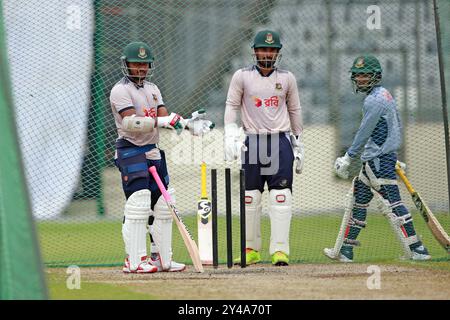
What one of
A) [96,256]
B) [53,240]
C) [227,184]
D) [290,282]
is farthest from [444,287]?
[53,240]

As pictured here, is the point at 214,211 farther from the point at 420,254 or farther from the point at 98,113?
the point at 98,113

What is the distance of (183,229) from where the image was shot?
8.88 m

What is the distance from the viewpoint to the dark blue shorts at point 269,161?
9.40 metres

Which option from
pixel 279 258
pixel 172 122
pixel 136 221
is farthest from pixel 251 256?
pixel 172 122

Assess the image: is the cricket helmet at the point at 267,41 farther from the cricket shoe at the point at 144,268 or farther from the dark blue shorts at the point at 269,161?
the cricket shoe at the point at 144,268

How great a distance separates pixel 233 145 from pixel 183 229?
2.88 ft

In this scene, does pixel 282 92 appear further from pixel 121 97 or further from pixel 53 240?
pixel 53 240

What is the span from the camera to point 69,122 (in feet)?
44.3

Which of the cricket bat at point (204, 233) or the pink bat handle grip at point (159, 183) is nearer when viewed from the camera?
the pink bat handle grip at point (159, 183)

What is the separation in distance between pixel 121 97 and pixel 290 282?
2.13m

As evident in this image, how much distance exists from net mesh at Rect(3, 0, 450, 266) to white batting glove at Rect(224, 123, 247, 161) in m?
1.85

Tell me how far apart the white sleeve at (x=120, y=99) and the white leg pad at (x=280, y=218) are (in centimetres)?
146

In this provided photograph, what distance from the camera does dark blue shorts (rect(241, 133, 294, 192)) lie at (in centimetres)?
940

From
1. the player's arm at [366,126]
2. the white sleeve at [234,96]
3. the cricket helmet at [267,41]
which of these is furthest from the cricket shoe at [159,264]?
the cricket helmet at [267,41]
